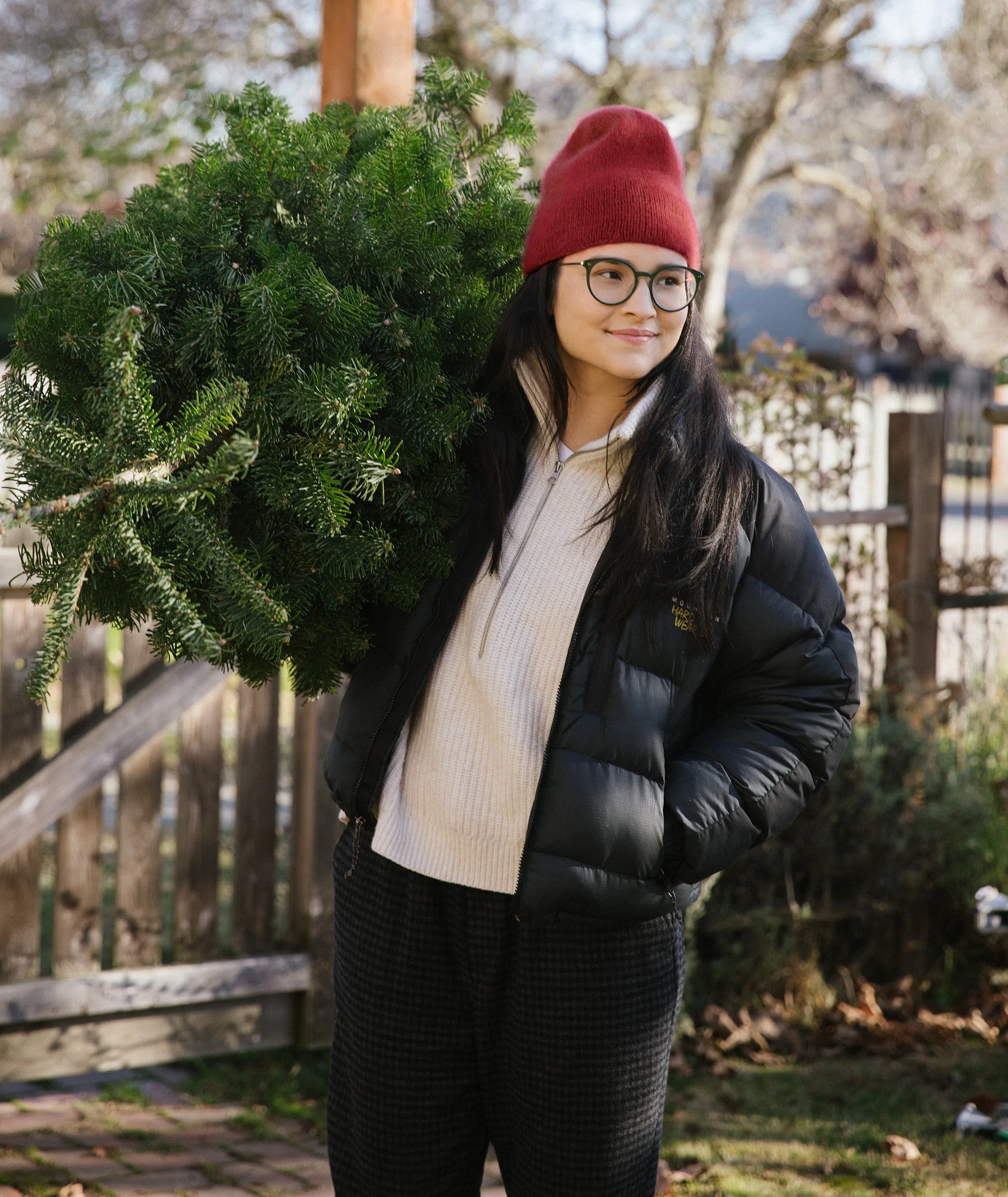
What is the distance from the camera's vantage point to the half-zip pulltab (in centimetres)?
191

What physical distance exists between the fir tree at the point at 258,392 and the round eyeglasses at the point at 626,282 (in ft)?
0.67

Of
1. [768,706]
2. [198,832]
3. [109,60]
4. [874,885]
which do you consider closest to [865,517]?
[874,885]

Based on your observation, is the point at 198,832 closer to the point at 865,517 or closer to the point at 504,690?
the point at 504,690

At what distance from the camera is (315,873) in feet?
11.7

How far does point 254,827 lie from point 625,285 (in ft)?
→ 7.34

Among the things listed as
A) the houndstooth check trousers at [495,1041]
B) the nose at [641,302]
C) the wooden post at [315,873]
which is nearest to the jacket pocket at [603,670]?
the houndstooth check trousers at [495,1041]

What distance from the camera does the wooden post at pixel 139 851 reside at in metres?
3.39

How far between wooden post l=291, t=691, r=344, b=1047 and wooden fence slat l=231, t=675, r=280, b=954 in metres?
0.08

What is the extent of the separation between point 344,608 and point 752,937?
2.52 m

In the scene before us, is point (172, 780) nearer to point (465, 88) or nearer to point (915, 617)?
point (915, 617)

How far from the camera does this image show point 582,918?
5.97 feet

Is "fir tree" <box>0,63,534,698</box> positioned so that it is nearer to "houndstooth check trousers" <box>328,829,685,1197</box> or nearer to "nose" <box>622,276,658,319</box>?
"nose" <box>622,276,658,319</box>

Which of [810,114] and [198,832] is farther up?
[810,114]

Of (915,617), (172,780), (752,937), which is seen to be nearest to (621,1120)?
(752,937)
